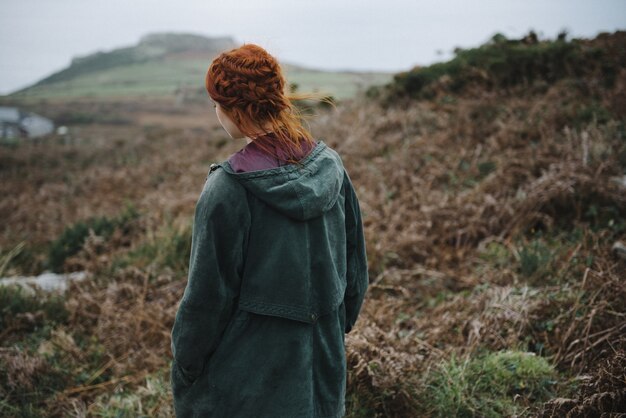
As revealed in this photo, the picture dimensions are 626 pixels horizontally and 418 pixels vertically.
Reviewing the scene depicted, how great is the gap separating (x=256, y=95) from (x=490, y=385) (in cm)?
268

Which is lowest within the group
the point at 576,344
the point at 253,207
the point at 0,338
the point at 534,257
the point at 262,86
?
the point at 0,338

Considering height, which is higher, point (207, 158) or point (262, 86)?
point (262, 86)

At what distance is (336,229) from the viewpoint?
1.98 m

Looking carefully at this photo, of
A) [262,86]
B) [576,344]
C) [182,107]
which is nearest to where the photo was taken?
[262,86]

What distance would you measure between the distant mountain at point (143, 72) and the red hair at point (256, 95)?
1288 inches

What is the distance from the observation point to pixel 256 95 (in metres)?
1.65

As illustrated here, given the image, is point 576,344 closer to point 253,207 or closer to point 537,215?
point 537,215

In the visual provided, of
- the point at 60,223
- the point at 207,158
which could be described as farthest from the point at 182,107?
the point at 60,223

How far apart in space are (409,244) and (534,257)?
56.9 inches

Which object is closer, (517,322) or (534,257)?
(517,322)

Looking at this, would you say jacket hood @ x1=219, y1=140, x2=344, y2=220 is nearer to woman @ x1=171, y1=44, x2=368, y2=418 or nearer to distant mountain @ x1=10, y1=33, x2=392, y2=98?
woman @ x1=171, y1=44, x2=368, y2=418

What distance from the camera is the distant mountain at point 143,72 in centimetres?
4422

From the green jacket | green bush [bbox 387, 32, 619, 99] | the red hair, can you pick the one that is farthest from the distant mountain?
the green jacket

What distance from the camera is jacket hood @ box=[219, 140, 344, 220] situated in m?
1.64
